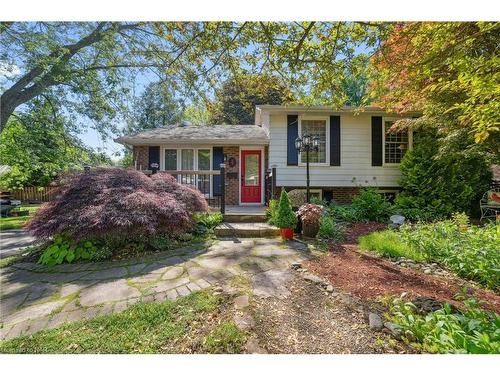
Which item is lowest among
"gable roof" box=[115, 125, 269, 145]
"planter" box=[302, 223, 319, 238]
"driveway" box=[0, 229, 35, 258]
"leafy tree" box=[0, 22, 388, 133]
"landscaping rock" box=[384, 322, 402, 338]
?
"driveway" box=[0, 229, 35, 258]

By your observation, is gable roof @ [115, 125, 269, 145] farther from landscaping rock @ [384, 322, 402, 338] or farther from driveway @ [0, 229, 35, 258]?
landscaping rock @ [384, 322, 402, 338]

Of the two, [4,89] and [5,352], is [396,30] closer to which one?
[5,352]

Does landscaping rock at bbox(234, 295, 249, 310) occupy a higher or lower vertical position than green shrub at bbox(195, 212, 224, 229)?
lower

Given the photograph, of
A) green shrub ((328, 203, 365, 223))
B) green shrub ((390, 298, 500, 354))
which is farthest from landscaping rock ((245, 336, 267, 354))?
green shrub ((328, 203, 365, 223))

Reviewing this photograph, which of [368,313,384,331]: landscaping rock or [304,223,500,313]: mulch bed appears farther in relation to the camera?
[304,223,500,313]: mulch bed

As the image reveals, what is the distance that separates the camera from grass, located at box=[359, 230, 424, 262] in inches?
137

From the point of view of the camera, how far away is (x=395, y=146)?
25.7 feet

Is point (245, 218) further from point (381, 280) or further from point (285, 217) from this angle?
point (381, 280)

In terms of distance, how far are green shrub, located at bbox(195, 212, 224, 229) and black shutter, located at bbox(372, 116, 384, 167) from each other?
5443 mm

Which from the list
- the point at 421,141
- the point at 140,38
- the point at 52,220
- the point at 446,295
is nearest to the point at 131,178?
the point at 52,220

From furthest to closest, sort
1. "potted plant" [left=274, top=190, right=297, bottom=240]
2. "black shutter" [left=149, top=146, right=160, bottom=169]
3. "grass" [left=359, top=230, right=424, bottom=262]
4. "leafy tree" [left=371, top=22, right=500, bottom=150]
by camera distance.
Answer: "black shutter" [left=149, top=146, right=160, bottom=169] → "potted plant" [left=274, top=190, right=297, bottom=240] → "grass" [left=359, top=230, right=424, bottom=262] → "leafy tree" [left=371, top=22, right=500, bottom=150]

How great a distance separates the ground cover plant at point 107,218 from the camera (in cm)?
341

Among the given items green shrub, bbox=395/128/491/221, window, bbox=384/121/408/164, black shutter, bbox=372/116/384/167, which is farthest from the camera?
window, bbox=384/121/408/164
